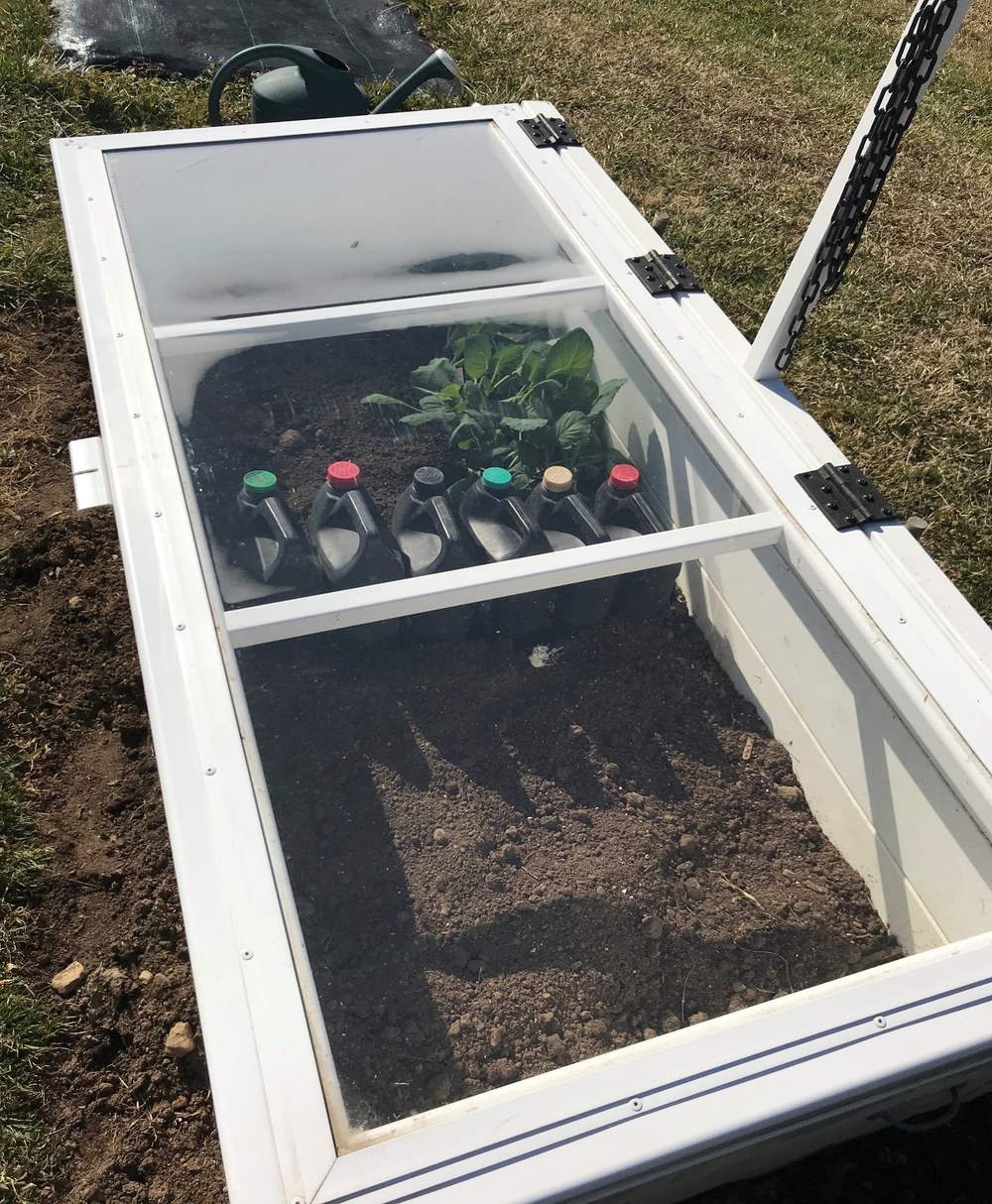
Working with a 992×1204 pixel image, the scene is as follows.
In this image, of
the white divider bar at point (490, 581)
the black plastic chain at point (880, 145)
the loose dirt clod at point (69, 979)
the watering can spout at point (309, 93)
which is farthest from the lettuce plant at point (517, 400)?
the watering can spout at point (309, 93)

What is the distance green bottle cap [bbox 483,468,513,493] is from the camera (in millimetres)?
1468

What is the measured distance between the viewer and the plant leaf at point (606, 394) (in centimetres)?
164

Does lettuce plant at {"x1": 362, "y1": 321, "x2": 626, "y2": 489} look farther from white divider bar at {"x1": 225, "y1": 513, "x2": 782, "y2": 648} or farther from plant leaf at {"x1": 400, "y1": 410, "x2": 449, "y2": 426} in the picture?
white divider bar at {"x1": 225, "y1": 513, "x2": 782, "y2": 648}

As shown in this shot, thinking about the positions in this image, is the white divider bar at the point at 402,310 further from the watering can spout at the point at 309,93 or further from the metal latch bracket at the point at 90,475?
the watering can spout at the point at 309,93

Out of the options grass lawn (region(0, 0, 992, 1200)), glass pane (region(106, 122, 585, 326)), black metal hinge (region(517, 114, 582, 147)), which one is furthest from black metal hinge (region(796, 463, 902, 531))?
black metal hinge (region(517, 114, 582, 147))

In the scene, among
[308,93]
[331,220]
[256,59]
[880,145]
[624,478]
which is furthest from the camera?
[308,93]

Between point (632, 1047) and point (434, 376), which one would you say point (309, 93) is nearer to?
point (434, 376)

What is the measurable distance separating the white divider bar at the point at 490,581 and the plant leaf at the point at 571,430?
0.30 metres

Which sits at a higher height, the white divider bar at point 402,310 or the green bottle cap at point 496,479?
the white divider bar at point 402,310

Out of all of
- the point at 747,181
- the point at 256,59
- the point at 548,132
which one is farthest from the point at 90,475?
the point at 747,181

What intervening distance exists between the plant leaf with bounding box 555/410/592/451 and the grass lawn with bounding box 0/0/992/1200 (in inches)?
46.3

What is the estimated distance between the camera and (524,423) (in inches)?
63.1

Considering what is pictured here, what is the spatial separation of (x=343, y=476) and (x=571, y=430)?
16.6 inches

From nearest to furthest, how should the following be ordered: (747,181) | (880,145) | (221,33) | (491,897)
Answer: (491,897) → (880,145) → (747,181) → (221,33)
